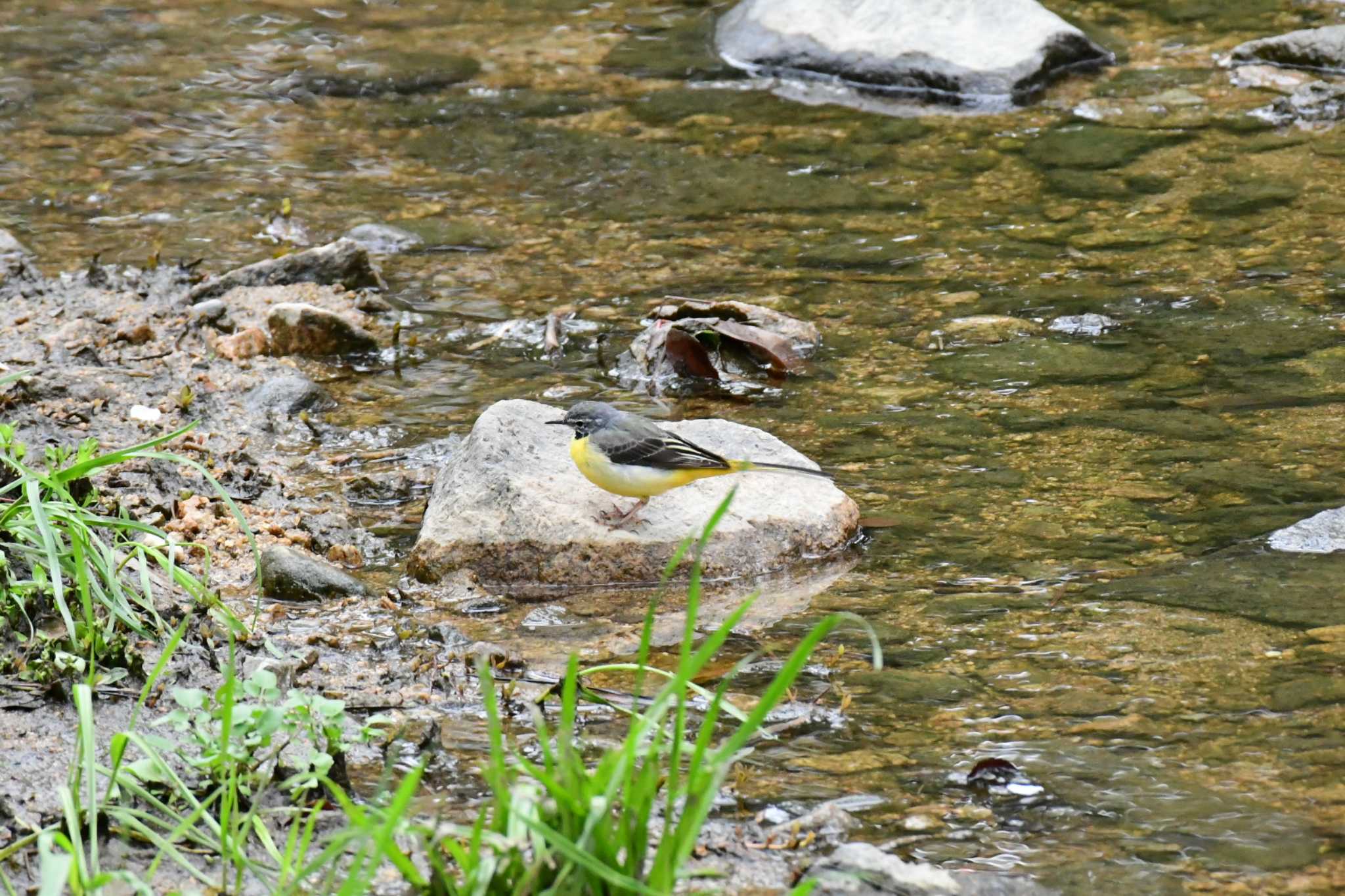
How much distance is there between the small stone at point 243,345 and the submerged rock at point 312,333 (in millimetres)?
62

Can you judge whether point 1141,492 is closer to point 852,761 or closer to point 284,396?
point 852,761

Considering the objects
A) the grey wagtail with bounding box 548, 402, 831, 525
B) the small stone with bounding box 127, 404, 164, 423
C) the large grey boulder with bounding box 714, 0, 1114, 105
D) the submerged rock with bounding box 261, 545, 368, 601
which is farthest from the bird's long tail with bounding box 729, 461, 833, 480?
the large grey boulder with bounding box 714, 0, 1114, 105

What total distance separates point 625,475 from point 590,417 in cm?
34

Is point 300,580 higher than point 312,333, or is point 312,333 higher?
point 312,333

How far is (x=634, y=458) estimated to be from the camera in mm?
5512

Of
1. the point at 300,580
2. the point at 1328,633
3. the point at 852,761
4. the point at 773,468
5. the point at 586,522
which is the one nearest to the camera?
the point at 852,761

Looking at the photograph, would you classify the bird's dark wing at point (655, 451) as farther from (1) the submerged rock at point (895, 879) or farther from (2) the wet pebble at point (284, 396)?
(1) the submerged rock at point (895, 879)

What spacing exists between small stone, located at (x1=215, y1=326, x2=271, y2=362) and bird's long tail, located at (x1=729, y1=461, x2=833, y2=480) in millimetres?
3264

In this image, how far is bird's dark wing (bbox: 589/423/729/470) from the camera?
5.52 metres

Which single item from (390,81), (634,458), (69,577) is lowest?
(634,458)

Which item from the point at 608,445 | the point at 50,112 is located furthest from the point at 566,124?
the point at 608,445

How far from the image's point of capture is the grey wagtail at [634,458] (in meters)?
5.51

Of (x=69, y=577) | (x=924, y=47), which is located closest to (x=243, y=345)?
(x=69, y=577)

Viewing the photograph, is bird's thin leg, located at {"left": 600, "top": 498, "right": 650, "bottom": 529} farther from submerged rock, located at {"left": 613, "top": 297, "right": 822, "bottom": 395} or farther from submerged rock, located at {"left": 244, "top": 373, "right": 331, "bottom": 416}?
submerged rock, located at {"left": 244, "top": 373, "right": 331, "bottom": 416}
